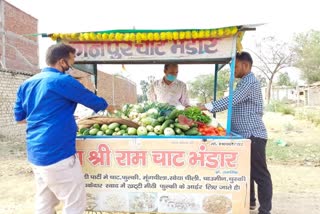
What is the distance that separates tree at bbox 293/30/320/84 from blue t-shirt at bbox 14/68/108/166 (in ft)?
129

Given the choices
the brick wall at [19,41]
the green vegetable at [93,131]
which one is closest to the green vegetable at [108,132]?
the green vegetable at [93,131]

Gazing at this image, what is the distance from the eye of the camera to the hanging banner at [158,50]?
3377mm

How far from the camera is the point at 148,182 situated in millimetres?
3402

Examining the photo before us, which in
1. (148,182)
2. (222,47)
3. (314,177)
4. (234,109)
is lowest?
(314,177)

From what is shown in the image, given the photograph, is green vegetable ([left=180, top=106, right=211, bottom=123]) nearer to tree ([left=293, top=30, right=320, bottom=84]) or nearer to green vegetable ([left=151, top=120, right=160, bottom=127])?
green vegetable ([left=151, top=120, right=160, bottom=127])

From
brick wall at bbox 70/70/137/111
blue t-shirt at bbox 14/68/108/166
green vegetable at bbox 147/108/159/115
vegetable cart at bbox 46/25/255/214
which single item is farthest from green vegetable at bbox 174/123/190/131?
brick wall at bbox 70/70/137/111

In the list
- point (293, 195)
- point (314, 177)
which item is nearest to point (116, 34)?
point (293, 195)

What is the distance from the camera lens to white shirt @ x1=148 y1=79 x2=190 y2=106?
5.19 m

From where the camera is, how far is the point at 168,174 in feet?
11.1

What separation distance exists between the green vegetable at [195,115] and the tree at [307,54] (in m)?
38.1

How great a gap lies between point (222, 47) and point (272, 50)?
128ft

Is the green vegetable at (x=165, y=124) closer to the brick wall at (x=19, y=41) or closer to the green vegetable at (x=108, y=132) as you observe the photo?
the green vegetable at (x=108, y=132)

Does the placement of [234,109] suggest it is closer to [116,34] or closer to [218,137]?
[218,137]

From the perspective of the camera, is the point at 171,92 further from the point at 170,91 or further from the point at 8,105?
the point at 8,105
